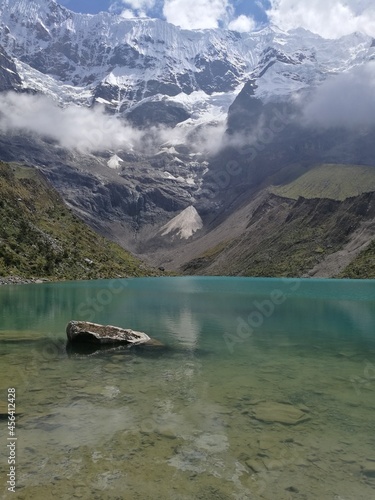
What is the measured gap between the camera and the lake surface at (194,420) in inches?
509

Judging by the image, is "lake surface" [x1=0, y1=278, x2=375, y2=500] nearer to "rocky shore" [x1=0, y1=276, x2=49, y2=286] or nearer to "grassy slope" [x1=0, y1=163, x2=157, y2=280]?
"rocky shore" [x1=0, y1=276, x2=49, y2=286]

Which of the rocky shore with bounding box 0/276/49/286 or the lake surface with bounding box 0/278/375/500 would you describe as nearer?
the lake surface with bounding box 0/278/375/500

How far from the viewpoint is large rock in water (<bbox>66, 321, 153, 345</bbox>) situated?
34.5 metres

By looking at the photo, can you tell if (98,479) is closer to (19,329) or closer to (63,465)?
(63,465)

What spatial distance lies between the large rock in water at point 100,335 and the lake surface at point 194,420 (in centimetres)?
132

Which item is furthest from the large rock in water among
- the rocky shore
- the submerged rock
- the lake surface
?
the rocky shore

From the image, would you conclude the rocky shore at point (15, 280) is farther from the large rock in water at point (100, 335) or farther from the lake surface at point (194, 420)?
the large rock in water at point (100, 335)

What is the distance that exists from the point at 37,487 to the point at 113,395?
8416 millimetres

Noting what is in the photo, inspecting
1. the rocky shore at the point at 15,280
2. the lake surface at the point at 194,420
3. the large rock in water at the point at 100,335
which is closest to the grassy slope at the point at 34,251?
the rocky shore at the point at 15,280

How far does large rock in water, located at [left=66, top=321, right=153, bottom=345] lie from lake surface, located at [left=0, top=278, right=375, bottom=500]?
1322 mm

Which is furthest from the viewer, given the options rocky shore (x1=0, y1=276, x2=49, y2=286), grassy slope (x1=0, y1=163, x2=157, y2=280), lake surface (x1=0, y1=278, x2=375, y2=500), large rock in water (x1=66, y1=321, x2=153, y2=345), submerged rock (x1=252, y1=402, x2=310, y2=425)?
grassy slope (x1=0, y1=163, x2=157, y2=280)

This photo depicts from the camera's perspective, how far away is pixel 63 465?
13.8m

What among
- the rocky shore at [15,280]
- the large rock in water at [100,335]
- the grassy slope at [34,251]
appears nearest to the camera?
the large rock in water at [100,335]

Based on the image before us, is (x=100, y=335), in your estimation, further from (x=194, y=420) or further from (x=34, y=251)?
(x=34, y=251)
